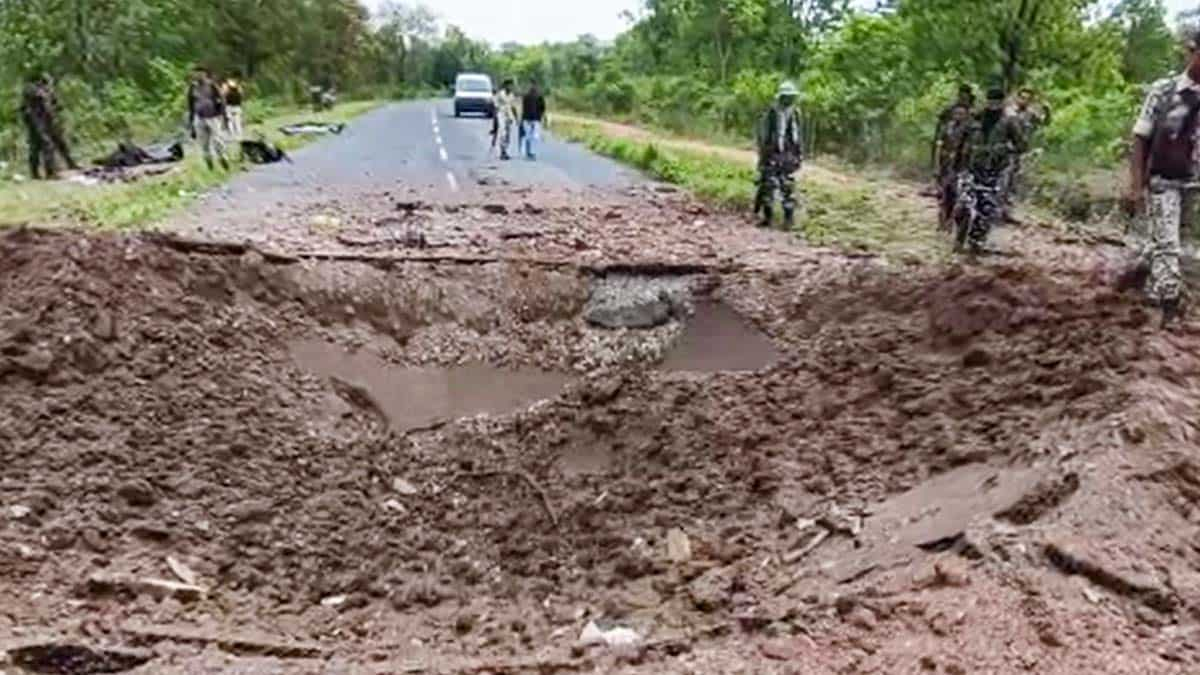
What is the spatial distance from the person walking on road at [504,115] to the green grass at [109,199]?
6627 millimetres

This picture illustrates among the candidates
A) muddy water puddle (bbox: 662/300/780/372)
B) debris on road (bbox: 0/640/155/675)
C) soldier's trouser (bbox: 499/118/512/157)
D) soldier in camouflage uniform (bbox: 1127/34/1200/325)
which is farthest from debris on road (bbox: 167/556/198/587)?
soldier's trouser (bbox: 499/118/512/157)

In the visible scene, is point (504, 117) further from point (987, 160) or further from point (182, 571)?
point (182, 571)

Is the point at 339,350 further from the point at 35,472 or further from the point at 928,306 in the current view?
the point at 928,306

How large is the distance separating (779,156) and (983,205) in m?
2.71

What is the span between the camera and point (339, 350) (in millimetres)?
10289

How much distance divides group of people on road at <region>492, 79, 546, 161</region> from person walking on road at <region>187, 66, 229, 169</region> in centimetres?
595

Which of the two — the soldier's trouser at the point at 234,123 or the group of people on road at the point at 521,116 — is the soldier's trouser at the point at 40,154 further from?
Answer: the group of people on road at the point at 521,116

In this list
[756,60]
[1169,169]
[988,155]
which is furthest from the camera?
[756,60]

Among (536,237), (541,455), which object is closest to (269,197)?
(536,237)

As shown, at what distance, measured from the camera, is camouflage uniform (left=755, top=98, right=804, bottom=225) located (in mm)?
14008

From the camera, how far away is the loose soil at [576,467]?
18.5 ft

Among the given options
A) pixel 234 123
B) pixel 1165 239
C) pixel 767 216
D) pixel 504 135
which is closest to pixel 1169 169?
pixel 1165 239

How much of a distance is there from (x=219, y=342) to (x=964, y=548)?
5695 mm

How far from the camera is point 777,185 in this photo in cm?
1488
